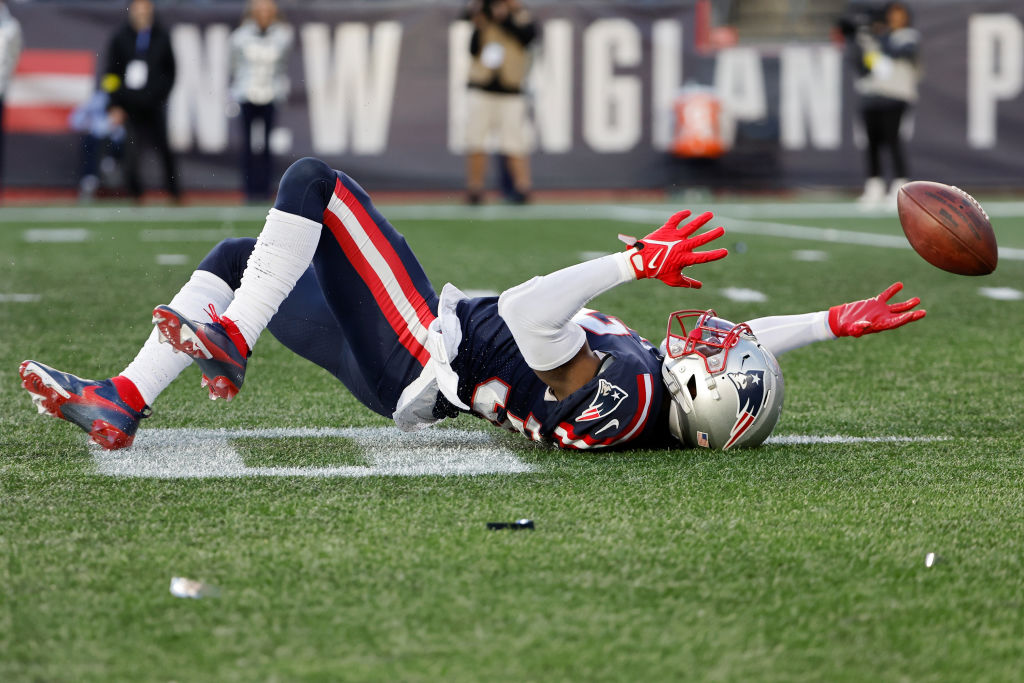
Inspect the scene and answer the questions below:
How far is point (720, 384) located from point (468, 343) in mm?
552

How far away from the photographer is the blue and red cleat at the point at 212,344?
2.88 meters

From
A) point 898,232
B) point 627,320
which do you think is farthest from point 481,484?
point 898,232

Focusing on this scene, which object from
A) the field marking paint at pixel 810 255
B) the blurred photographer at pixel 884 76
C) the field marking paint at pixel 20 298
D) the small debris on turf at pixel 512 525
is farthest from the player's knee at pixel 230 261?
the blurred photographer at pixel 884 76

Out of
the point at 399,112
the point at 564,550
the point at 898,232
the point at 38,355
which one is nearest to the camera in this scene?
the point at 564,550

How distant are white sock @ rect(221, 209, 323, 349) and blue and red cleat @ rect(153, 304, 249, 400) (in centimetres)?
4

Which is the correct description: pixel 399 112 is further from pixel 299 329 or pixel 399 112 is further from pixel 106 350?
pixel 299 329

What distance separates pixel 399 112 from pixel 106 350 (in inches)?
350

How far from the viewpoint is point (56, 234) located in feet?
31.1

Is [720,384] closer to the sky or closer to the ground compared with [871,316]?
closer to the ground

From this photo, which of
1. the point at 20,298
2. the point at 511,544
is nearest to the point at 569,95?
the point at 20,298

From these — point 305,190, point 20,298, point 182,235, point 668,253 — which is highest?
point 305,190

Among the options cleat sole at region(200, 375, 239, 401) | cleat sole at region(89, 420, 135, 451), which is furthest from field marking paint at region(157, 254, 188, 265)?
cleat sole at region(200, 375, 239, 401)

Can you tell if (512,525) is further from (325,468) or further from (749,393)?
(749,393)

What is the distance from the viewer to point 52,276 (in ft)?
22.9
